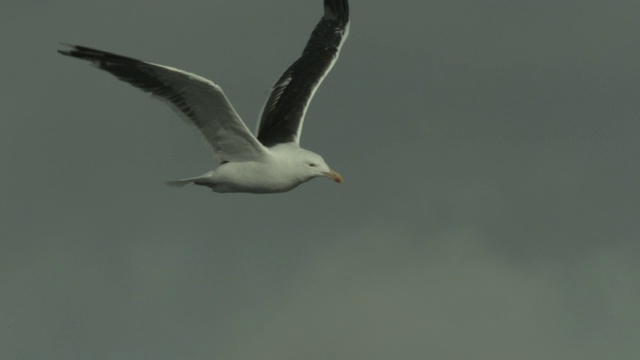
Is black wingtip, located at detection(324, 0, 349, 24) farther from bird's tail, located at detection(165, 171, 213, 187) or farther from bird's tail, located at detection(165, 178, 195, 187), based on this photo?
bird's tail, located at detection(165, 178, 195, 187)

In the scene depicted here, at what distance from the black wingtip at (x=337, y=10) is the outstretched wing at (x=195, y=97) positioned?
8.39 meters

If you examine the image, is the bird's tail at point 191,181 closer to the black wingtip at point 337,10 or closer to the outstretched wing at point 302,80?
the outstretched wing at point 302,80

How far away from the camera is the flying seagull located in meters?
23.3

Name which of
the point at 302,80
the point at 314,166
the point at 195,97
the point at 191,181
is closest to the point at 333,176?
the point at 314,166

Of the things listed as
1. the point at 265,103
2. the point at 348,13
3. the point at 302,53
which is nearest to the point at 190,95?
the point at 265,103

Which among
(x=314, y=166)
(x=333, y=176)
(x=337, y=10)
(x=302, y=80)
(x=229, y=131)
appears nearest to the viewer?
(x=229, y=131)

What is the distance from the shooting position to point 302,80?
1150 inches

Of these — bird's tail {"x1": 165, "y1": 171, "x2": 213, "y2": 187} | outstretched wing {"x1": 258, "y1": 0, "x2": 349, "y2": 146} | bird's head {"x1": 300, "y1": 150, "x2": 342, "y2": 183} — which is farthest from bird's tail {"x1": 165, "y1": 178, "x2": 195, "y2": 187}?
outstretched wing {"x1": 258, "y1": 0, "x2": 349, "y2": 146}

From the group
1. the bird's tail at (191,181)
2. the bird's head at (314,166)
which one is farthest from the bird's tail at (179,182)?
the bird's head at (314,166)

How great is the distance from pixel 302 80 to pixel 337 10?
4152 millimetres

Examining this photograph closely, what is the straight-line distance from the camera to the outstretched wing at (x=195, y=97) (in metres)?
23.2

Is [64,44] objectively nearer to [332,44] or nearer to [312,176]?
[312,176]

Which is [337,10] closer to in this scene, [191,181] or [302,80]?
[302,80]

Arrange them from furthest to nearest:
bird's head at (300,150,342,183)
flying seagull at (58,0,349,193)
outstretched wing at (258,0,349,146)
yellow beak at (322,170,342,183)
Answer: outstretched wing at (258,0,349,146) → yellow beak at (322,170,342,183) → bird's head at (300,150,342,183) → flying seagull at (58,0,349,193)
